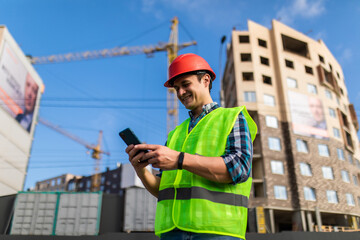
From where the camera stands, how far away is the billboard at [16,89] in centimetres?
4209

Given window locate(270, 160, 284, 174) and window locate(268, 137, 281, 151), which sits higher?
window locate(268, 137, 281, 151)

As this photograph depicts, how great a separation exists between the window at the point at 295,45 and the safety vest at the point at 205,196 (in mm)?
45109

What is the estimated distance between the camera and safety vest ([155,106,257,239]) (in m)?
1.57

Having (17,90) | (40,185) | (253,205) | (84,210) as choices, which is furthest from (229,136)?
(40,185)

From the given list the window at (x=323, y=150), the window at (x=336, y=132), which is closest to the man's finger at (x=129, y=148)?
the window at (x=323, y=150)

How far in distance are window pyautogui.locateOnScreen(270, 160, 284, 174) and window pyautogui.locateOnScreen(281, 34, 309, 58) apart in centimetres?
1837

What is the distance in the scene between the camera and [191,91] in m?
2.12

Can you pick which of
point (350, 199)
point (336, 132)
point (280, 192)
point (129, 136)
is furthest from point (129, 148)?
point (336, 132)

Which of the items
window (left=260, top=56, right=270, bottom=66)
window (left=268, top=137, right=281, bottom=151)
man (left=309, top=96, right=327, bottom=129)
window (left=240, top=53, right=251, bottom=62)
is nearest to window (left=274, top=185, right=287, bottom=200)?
window (left=268, top=137, right=281, bottom=151)

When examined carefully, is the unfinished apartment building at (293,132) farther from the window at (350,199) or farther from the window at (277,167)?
the window at (350,199)

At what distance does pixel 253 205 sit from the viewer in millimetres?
32500

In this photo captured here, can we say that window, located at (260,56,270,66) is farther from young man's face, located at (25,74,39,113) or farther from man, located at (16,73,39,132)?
young man's face, located at (25,74,39,113)

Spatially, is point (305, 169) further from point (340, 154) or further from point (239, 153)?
point (239, 153)

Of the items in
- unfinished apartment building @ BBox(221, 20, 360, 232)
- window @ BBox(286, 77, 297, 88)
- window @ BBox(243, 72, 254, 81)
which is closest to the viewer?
unfinished apartment building @ BBox(221, 20, 360, 232)
